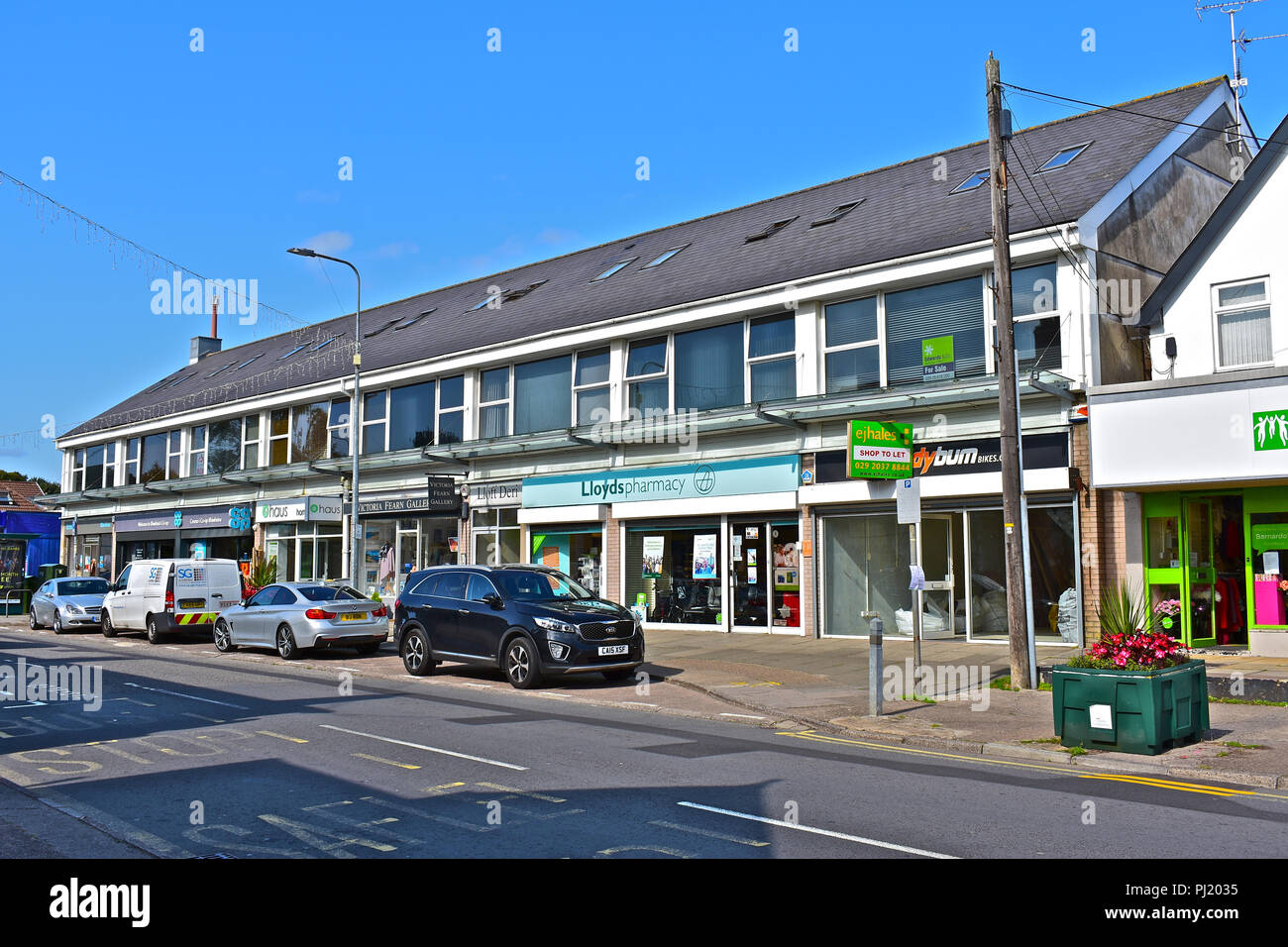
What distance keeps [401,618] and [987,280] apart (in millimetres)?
12115

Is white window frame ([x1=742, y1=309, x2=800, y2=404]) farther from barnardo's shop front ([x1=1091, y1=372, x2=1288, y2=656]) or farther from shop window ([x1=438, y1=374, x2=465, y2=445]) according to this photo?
shop window ([x1=438, y1=374, x2=465, y2=445])

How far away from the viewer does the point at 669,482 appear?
24.1 metres

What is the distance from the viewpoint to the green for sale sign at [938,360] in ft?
65.1

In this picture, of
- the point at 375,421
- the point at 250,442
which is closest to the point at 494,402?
the point at 375,421

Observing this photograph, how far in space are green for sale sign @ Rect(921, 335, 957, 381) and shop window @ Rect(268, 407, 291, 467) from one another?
23799 millimetres

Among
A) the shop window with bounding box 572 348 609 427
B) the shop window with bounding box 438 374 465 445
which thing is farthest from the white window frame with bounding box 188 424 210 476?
the shop window with bounding box 572 348 609 427

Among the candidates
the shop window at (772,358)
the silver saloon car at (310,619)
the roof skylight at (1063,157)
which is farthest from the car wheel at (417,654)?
the roof skylight at (1063,157)

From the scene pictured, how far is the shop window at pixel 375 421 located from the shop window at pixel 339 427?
734mm

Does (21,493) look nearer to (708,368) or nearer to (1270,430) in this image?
(708,368)

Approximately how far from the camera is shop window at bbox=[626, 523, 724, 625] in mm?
23641

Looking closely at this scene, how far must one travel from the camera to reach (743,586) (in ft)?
75.9

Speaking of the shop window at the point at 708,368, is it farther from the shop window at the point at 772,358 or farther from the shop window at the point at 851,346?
the shop window at the point at 851,346

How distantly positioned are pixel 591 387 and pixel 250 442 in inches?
689
